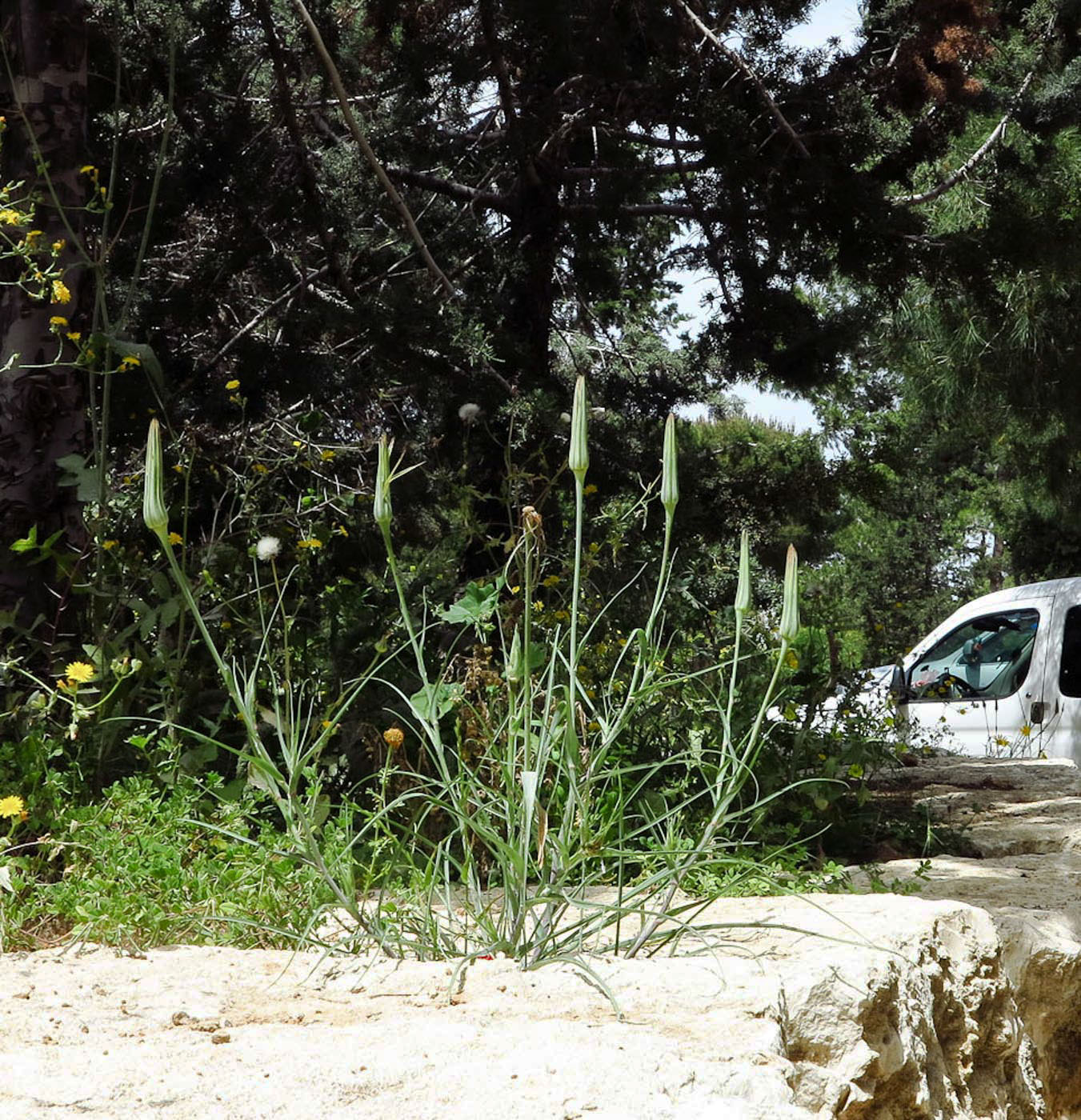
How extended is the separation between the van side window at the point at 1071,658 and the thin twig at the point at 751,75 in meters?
3.18

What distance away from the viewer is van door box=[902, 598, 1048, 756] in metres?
6.83

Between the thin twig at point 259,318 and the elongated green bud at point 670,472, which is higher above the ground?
the thin twig at point 259,318

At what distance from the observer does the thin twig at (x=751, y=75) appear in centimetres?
482

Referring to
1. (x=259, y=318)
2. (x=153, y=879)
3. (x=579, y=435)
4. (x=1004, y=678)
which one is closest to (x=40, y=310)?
(x=259, y=318)

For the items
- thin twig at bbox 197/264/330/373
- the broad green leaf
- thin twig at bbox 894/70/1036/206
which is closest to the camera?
the broad green leaf

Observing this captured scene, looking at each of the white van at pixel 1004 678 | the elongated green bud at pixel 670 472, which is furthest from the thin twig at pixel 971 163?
the elongated green bud at pixel 670 472

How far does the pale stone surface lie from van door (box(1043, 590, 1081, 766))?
13.4 feet

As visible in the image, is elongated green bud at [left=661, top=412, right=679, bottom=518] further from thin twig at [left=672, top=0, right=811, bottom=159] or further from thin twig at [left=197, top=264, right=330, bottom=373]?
thin twig at [left=197, top=264, right=330, bottom=373]

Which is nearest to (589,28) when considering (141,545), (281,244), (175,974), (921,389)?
(281,244)

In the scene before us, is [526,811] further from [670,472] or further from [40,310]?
[40,310]

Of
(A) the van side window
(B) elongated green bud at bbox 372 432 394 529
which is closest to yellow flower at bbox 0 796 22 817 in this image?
(B) elongated green bud at bbox 372 432 394 529

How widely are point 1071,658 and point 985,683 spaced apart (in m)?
0.69

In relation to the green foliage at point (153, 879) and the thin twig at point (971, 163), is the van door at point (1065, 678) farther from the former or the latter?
the green foliage at point (153, 879)

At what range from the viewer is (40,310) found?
410cm
